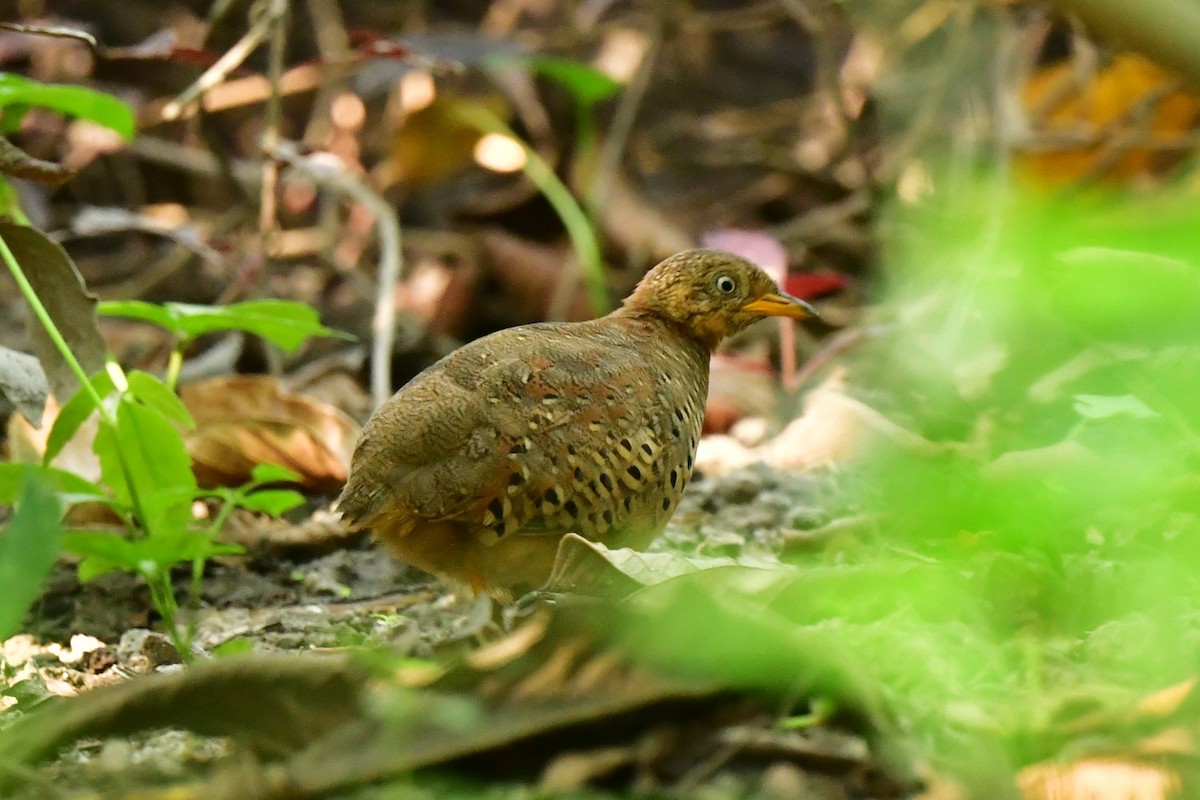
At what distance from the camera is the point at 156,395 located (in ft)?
9.38

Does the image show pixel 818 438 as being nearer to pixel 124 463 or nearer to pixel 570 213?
pixel 570 213

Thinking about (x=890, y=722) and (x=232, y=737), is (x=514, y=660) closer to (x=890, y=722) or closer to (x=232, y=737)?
(x=232, y=737)

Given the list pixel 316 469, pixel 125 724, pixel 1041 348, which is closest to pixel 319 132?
pixel 316 469

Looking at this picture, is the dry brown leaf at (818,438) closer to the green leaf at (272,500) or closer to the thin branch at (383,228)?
the thin branch at (383,228)

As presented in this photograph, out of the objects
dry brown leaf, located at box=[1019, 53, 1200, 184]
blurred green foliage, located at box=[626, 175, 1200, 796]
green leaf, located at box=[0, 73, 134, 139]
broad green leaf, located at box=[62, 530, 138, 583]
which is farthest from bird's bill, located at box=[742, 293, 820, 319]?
dry brown leaf, located at box=[1019, 53, 1200, 184]

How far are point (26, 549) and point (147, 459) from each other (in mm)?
1036

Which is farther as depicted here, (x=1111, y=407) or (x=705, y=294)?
(x=705, y=294)

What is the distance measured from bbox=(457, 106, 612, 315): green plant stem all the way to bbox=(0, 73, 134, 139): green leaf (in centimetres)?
233

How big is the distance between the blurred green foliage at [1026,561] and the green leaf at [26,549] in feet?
2.48

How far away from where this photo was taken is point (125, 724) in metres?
1.86

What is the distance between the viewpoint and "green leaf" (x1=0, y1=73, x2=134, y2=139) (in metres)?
2.85

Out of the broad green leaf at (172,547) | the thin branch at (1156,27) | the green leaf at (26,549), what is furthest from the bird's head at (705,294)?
the thin branch at (1156,27)

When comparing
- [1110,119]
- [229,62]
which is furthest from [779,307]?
[1110,119]

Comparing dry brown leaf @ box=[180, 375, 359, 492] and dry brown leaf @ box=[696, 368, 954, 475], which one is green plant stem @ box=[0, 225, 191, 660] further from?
dry brown leaf @ box=[696, 368, 954, 475]
